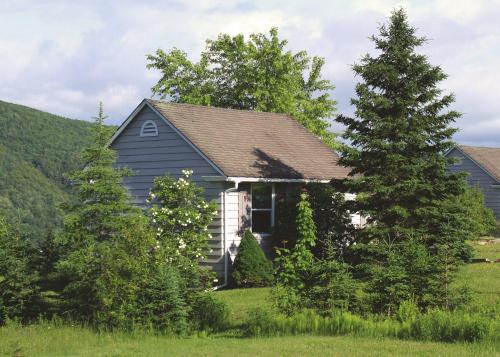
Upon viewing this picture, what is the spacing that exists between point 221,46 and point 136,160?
61.6 ft

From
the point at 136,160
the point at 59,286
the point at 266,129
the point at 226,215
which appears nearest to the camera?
the point at 59,286

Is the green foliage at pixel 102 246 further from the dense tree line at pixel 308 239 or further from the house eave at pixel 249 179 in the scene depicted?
the house eave at pixel 249 179

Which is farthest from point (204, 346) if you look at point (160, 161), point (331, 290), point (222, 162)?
point (160, 161)

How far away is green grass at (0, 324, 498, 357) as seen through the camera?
37.6ft

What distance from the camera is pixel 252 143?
1025 inches

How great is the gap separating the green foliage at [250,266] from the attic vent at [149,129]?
5.07 metres

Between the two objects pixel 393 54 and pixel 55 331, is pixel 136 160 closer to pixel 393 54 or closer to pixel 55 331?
pixel 393 54

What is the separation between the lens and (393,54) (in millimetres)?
21453

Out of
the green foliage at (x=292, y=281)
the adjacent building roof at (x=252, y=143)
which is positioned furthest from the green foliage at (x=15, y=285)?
the adjacent building roof at (x=252, y=143)

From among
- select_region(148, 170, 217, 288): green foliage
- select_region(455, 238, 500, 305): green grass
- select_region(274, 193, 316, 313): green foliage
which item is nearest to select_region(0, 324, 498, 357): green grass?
select_region(274, 193, 316, 313): green foliage

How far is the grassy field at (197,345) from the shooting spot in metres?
11.5

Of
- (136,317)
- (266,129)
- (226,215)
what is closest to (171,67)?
(266,129)

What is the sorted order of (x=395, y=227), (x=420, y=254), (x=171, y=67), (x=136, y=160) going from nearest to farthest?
(x=420, y=254) < (x=395, y=227) < (x=136, y=160) < (x=171, y=67)

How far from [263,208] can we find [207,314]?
9852mm
